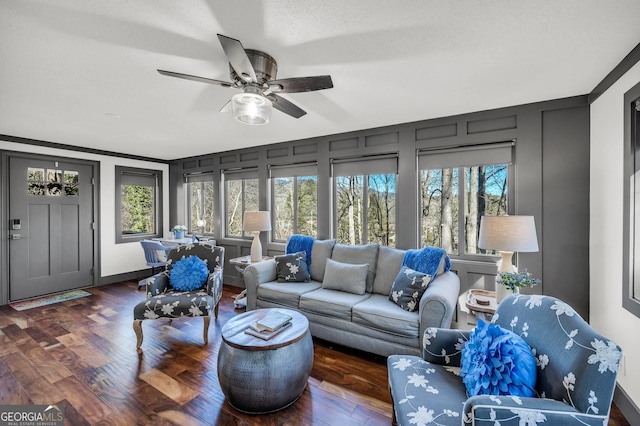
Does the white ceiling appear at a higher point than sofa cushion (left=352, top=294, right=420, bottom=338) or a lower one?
Answer: higher

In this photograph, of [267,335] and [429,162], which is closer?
[267,335]

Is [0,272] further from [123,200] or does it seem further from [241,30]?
[241,30]

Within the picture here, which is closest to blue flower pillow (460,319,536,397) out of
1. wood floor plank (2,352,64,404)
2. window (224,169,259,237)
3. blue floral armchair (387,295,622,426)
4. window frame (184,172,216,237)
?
blue floral armchair (387,295,622,426)

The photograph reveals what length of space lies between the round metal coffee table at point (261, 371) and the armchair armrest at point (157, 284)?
151cm

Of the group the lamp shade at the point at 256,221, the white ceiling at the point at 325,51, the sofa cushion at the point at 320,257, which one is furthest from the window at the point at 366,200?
the lamp shade at the point at 256,221

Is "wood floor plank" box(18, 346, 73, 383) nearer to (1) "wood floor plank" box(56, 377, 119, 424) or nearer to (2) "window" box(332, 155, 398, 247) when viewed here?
(1) "wood floor plank" box(56, 377, 119, 424)

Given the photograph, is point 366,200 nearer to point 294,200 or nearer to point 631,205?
point 294,200

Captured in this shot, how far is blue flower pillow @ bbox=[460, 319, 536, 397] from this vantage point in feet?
4.11

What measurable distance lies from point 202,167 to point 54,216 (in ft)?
7.82

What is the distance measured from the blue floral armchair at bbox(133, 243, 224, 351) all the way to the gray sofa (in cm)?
43

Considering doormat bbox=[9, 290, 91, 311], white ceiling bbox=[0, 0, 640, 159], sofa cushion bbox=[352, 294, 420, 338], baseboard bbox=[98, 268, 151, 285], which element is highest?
white ceiling bbox=[0, 0, 640, 159]

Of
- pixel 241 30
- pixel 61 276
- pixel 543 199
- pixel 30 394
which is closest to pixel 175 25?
pixel 241 30

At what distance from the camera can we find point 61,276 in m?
4.58

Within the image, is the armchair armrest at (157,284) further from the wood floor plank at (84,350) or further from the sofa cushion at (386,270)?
the sofa cushion at (386,270)
